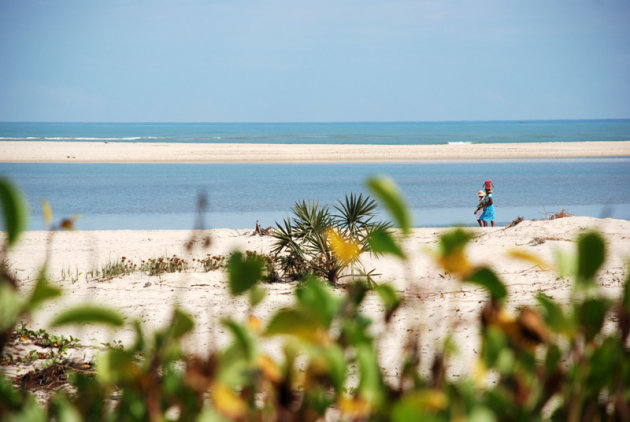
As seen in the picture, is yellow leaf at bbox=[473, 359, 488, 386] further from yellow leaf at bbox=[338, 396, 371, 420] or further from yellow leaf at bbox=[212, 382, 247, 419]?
yellow leaf at bbox=[212, 382, 247, 419]

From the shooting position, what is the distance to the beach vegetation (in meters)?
0.99

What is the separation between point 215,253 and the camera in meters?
10.8

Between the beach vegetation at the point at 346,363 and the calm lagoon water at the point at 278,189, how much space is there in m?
14.6

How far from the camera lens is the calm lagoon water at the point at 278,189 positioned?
1806 centimetres

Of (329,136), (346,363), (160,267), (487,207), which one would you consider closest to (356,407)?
(346,363)

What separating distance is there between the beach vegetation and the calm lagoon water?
47.9 ft

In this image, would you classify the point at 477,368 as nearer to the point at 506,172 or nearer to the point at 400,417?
the point at 400,417

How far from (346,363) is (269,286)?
271 inches

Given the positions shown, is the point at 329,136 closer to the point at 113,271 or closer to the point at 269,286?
the point at 113,271

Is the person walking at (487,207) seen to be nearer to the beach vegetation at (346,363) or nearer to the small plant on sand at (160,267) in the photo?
the small plant on sand at (160,267)

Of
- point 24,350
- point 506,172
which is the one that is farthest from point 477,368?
point 506,172

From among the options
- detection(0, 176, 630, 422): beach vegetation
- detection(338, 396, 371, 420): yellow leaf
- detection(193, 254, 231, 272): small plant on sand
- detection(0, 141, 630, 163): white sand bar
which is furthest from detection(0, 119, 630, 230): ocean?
detection(338, 396, 371, 420): yellow leaf

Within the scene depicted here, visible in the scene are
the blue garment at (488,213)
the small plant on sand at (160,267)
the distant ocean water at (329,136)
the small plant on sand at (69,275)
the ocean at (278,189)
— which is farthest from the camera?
the distant ocean water at (329,136)

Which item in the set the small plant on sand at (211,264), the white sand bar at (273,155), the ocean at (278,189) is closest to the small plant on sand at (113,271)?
the small plant on sand at (211,264)
